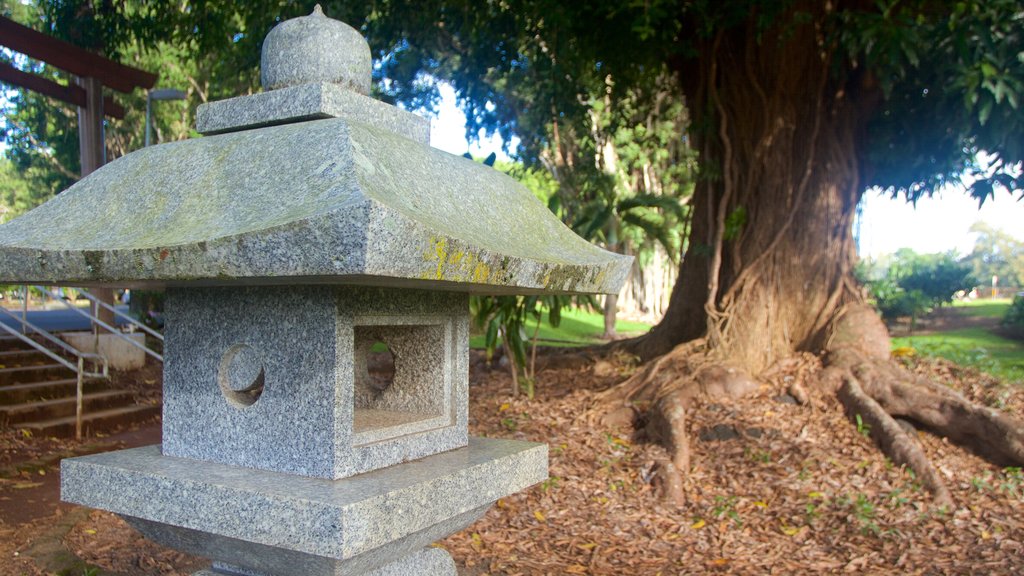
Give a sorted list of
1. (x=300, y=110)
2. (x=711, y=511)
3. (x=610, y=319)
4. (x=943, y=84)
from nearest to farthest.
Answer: (x=300, y=110), (x=711, y=511), (x=943, y=84), (x=610, y=319)

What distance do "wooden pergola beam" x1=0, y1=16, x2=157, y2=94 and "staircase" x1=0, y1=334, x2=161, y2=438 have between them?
305 centimetres

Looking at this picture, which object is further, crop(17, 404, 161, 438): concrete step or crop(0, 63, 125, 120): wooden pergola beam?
crop(0, 63, 125, 120): wooden pergola beam

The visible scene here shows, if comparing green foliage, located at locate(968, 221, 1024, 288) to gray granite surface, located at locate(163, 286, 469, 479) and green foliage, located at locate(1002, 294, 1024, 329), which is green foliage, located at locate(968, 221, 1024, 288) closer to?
green foliage, located at locate(1002, 294, 1024, 329)

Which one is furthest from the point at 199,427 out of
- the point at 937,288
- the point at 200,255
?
the point at 937,288

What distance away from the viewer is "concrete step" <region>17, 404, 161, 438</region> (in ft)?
22.8

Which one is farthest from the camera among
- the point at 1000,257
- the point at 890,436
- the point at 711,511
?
the point at 1000,257

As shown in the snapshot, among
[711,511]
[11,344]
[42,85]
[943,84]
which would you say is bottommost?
[711,511]

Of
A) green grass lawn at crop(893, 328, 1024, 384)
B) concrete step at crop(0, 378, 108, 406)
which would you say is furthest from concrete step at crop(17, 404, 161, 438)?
green grass lawn at crop(893, 328, 1024, 384)

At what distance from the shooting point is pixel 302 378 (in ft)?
8.28

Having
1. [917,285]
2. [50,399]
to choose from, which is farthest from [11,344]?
[917,285]

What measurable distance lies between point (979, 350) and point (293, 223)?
10600 millimetres

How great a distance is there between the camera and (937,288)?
18172 mm

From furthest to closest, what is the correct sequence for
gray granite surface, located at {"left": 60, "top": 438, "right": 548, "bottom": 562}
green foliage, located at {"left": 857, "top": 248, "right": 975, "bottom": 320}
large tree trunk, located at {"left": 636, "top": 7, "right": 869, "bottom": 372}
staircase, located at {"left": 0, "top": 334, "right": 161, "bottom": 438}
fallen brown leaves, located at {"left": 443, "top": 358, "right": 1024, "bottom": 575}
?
green foliage, located at {"left": 857, "top": 248, "right": 975, "bottom": 320}, large tree trunk, located at {"left": 636, "top": 7, "right": 869, "bottom": 372}, staircase, located at {"left": 0, "top": 334, "right": 161, "bottom": 438}, fallen brown leaves, located at {"left": 443, "top": 358, "right": 1024, "bottom": 575}, gray granite surface, located at {"left": 60, "top": 438, "right": 548, "bottom": 562}

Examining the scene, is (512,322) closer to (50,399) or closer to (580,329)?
(50,399)
